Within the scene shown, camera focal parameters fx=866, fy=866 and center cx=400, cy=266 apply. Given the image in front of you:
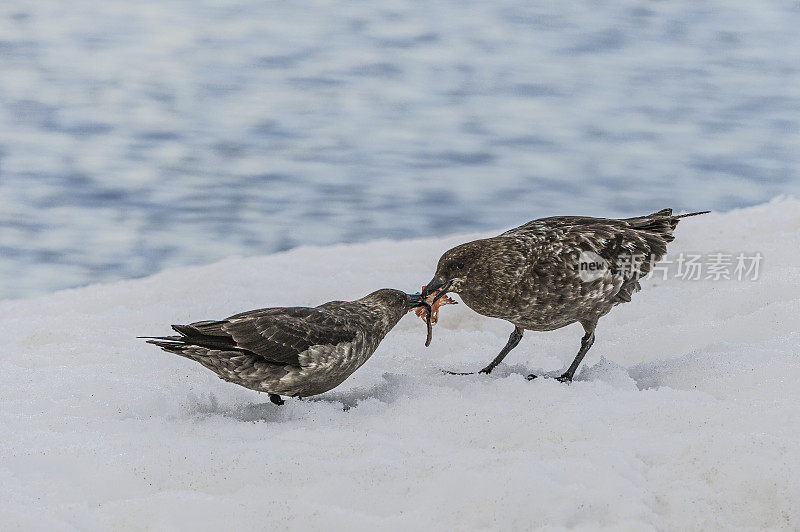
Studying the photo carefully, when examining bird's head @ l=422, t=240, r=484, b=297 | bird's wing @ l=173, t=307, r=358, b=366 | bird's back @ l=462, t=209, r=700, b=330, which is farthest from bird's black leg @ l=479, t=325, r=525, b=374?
bird's wing @ l=173, t=307, r=358, b=366

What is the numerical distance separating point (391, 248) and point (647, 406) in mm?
4455

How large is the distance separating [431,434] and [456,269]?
1192mm

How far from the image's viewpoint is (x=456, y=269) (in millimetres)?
5039

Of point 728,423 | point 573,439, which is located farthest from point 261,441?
point 728,423

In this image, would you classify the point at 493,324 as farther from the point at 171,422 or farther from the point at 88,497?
the point at 88,497

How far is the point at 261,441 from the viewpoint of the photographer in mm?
4062

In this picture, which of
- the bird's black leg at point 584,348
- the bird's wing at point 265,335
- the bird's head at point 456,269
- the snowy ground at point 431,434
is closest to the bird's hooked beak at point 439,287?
the bird's head at point 456,269

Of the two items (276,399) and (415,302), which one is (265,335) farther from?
(415,302)

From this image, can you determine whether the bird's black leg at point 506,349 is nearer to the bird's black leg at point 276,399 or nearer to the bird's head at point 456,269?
the bird's head at point 456,269

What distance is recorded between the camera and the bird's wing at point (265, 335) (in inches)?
171

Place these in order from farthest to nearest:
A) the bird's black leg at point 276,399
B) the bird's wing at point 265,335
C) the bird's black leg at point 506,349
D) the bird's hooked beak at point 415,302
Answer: the bird's black leg at point 506,349
the bird's hooked beak at point 415,302
the bird's black leg at point 276,399
the bird's wing at point 265,335

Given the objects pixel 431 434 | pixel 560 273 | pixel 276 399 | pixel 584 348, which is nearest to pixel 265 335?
pixel 276 399

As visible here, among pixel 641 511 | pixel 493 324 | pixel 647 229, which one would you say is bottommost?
pixel 493 324

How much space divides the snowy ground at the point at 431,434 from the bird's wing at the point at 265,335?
36 centimetres
